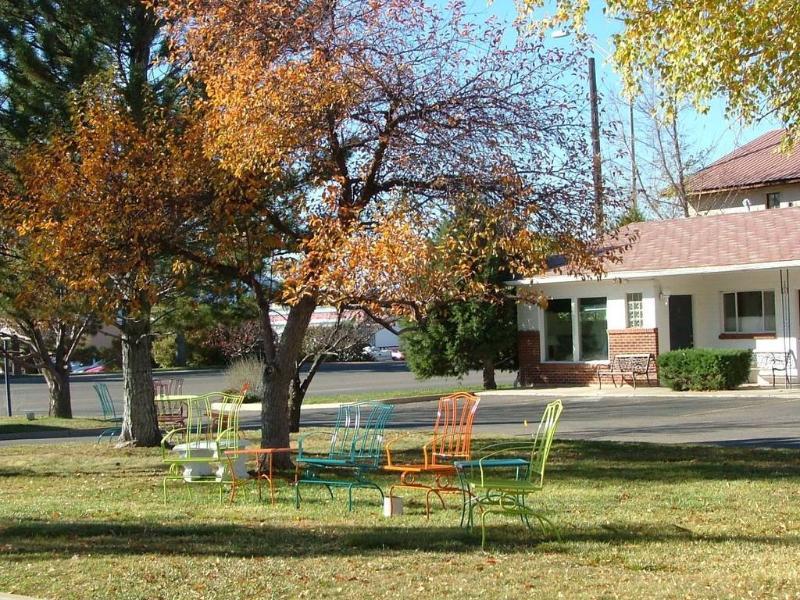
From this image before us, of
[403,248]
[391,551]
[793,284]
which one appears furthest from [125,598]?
[793,284]

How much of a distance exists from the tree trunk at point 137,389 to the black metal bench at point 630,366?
1300cm

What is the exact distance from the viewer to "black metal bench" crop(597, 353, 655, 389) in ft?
87.1

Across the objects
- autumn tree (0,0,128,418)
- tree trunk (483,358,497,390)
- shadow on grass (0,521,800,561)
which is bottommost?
shadow on grass (0,521,800,561)

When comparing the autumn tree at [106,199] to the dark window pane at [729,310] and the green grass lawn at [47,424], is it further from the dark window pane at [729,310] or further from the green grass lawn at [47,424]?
the dark window pane at [729,310]

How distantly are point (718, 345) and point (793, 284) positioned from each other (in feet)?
8.53

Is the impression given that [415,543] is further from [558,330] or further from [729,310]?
[558,330]

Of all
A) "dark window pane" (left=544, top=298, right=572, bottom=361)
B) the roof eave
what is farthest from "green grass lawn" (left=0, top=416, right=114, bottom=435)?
"dark window pane" (left=544, top=298, right=572, bottom=361)

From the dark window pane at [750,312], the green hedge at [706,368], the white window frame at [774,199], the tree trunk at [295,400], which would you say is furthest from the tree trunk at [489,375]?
the white window frame at [774,199]

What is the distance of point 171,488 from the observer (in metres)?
12.6

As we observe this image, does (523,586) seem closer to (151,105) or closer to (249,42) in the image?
(249,42)

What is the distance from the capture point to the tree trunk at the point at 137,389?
17875 millimetres

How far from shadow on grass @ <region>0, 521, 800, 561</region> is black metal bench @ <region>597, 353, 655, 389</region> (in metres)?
17.8

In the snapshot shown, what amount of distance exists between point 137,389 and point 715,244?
1579 cm

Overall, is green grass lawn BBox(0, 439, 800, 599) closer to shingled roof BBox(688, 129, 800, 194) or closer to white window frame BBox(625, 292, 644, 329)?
white window frame BBox(625, 292, 644, 329)
